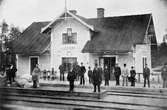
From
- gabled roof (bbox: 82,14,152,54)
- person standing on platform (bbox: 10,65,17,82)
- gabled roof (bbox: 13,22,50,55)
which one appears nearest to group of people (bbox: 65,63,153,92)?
gabled roof (bbox: 82,14,152,54)

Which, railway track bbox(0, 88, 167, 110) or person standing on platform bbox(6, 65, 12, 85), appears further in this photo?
person standing on platform bbox(6, 65, 12, 85)

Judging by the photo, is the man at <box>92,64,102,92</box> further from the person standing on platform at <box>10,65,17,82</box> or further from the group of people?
the person standing on platform at <box>10,65,17,82</box>

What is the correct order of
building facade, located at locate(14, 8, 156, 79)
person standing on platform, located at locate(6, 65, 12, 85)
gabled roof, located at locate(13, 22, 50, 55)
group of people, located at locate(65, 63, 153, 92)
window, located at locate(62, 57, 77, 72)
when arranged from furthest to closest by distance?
gabled roof, located at locate(13, 22, 50, 55), window, located at locate(62, 57, 77, 72), building facade, located at locate(14, 8, 156, 79), person standing on platform, located at locate(6, 65, 12, 85), group of people, located at locate(65, 63, 153, 92)

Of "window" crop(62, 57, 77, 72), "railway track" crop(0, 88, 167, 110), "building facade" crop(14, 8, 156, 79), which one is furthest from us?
"window" crop(62, 57, 77, 72)

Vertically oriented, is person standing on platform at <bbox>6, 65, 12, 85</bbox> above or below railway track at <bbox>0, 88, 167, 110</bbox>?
above

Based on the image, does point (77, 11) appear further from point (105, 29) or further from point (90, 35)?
point (90, 35)

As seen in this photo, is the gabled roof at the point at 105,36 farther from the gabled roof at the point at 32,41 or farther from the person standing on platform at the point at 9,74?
the person standing on platform at the point at 9,74
